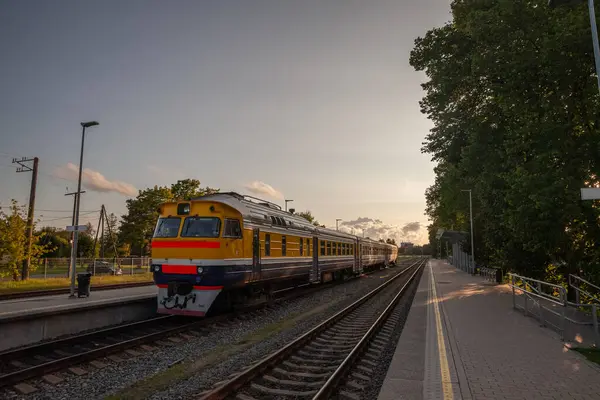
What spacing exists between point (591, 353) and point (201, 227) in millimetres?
9816

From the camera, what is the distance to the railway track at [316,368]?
626cm

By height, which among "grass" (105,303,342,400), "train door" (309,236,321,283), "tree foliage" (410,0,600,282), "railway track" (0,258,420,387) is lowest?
"grass" (105,303,342,400)

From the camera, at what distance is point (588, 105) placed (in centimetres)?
1467

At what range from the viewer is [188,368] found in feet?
24.9

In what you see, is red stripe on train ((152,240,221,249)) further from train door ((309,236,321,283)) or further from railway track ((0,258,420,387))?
train door ((309,236,321,283))

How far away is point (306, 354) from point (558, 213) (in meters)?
9.58

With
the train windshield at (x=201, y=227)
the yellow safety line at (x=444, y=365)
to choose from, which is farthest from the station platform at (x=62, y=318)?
the yellow safety line at (x=444, y=365)

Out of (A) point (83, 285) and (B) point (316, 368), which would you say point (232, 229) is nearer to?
(B) point (316, 368)

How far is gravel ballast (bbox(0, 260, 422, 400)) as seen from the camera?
6430 millimetres

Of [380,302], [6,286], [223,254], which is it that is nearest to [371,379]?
[223,254]

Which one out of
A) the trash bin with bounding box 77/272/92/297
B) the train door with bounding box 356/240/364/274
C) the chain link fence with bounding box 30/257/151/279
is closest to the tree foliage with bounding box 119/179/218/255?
the chain link fence with bounding box 30/257/151/279

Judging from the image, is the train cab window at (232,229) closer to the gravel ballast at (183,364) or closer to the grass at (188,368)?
the gravel ballast at (183,364)

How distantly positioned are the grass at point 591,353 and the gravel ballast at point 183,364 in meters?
6.31

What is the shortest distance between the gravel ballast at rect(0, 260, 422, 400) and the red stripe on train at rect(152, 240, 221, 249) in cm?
226
